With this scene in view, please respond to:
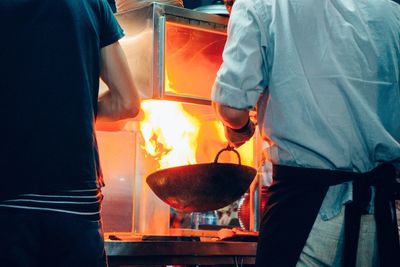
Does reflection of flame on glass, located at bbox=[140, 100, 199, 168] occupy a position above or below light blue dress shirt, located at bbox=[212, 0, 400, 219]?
below

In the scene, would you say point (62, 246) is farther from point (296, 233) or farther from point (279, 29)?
point (279, 29)

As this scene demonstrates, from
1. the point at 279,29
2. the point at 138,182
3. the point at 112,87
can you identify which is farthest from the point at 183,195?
the point at 138,182

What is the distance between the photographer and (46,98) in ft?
6.60

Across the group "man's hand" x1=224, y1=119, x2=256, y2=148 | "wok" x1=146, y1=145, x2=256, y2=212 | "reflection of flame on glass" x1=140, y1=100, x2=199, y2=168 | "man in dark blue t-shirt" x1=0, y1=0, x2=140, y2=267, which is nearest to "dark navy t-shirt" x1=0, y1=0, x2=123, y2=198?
"man in dark blue t-shirt" x1=0, y1=0, x2=140, y2=267

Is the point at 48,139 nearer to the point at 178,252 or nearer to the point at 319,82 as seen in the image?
the point at 319,82

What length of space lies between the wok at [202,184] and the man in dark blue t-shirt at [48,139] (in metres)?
0.93

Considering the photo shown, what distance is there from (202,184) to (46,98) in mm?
1176

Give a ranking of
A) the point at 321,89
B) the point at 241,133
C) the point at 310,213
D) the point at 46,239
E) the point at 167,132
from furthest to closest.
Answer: the point at 167,132, the point at 241,133, the point at 321,89, the point at 310,213, the point at 46,239

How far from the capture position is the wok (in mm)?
2990

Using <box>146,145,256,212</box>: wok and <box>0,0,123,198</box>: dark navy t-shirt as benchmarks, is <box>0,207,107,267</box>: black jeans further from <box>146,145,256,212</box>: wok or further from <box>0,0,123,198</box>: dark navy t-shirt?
<box>146,145,256,212</box>: wok

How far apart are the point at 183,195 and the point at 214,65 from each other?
1264 millimetres

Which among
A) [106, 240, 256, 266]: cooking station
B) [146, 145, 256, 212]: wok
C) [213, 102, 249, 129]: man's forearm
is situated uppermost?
[213, 102, 249, 129]: man's forearm

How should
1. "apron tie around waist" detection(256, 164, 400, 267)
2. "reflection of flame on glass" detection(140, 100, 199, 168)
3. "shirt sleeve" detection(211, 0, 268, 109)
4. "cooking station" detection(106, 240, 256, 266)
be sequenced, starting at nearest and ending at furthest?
"apron tie around waist" detection(256, 164, 400, 267) < "shirt sleeve" detection(211, 0, 268, 109) < "cooking station" detection(106, 240, 256, 266) < "reflection of flame on glass" detection(140, 100, 199, 168)

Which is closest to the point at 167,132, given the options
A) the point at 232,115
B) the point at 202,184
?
the point at 202,184
